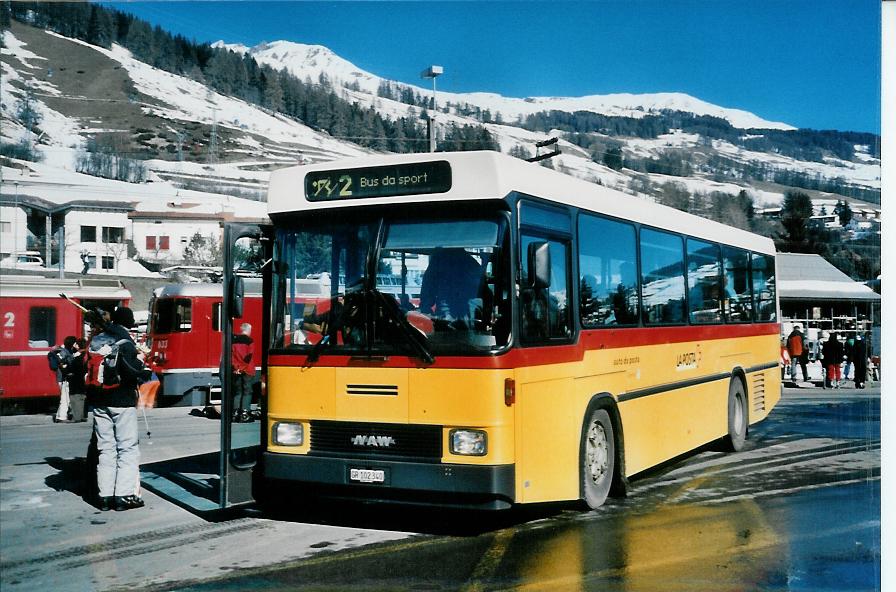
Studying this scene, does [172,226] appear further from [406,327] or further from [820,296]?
[406,327]

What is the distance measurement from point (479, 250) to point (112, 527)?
4.11 metres

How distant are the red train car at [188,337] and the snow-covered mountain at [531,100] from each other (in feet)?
30.0

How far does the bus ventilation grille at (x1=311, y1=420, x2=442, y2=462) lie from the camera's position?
636 centimetres

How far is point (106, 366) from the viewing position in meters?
7.80

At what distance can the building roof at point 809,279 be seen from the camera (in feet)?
42.7

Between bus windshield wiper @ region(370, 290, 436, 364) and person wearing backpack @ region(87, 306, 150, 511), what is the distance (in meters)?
2.74

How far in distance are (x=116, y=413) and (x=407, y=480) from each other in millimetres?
3280

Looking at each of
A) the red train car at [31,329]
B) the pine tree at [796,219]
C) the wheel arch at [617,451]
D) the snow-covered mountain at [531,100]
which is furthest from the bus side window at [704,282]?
the red train car at [31,329]

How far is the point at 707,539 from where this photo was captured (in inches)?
273

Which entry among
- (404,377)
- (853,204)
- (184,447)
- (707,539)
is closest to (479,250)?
(404,377)

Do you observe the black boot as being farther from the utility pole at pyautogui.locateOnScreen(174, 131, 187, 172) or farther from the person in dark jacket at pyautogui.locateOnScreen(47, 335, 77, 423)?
the utility pole at pyautogui.locateOnScreen(174, 131, 187, 172)

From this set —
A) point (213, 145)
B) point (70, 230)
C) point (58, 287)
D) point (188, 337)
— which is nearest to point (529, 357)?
point (58, 287)

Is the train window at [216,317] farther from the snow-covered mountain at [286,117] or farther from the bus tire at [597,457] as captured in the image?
the bus tire at [597,457]
